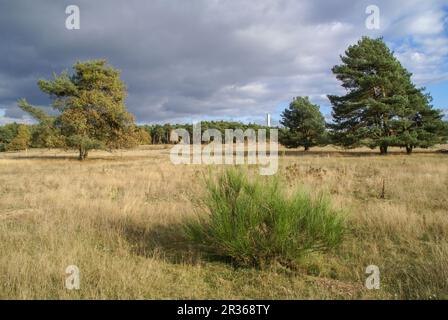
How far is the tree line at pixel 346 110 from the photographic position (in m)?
29.3

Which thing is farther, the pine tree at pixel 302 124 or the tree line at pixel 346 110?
the pine tree at pixel 302 124

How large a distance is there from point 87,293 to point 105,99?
28.0 m

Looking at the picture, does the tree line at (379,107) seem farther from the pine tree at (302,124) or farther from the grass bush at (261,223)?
the grass bush at (261,223)

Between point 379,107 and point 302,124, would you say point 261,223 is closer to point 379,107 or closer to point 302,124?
point 379,107

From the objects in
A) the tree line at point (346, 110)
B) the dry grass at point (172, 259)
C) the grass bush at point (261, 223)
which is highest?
the tree line at point (346, 110)

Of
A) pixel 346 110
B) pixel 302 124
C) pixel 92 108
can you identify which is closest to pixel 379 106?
pixel 346 110

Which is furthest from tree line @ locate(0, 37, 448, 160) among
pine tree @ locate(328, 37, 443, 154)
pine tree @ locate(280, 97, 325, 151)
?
pine tree @ locate(280, 97, 325, 151)


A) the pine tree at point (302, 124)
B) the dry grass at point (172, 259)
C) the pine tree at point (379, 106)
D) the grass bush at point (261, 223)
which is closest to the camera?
the dry grass at point (172, 259)

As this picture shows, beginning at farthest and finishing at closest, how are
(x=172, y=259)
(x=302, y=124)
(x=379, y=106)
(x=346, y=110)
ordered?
(x=302, y=124)
(x=346, y=110)
(x=379, y=106)
(x=172, y=259)

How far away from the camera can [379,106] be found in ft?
93.4

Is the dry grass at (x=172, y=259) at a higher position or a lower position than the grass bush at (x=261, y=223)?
lower

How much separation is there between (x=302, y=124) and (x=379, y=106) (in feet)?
50.7

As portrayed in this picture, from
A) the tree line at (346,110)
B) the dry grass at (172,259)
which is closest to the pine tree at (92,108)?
the tree line at (346,110)
